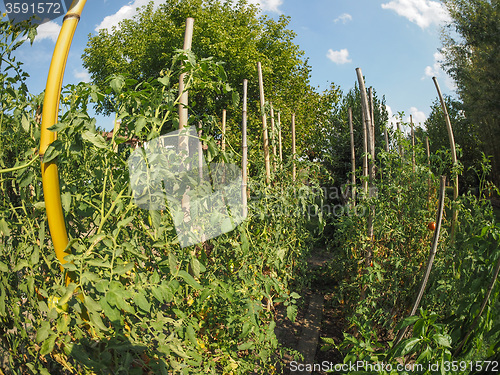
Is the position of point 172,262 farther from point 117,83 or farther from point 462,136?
point 462,136

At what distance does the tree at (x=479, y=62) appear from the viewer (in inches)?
486

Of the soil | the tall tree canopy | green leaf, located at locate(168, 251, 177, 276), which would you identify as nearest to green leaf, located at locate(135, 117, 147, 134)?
green leaf, located at locate(168, 251, 177, 276)

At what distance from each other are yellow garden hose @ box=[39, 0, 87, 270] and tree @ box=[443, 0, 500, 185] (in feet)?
A: 42.8

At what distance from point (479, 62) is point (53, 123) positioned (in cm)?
1577

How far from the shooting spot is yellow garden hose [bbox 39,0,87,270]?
1003 millimetres

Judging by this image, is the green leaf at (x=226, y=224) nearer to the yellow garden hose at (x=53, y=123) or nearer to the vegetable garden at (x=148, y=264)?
the vegetable garden at (x=148, y=264)

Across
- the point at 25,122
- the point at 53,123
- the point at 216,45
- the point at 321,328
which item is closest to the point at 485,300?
the point at 53,123

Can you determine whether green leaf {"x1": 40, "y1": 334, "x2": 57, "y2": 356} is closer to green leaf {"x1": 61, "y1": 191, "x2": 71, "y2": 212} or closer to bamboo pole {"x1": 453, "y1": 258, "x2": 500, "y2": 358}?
green leaf {"x1": 61, "y1": 191, "x2": 71, "y2": 212}

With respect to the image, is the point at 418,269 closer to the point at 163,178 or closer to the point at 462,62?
the point at 163,178

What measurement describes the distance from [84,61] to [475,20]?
17289 millimetres

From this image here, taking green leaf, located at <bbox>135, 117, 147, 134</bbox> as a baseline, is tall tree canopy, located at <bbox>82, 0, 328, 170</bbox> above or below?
above

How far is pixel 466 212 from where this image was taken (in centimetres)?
245

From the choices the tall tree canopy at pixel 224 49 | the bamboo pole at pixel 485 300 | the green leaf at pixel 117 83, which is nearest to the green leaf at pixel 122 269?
the green leaf at pixel 117 83

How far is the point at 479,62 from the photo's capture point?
13.3 meters
